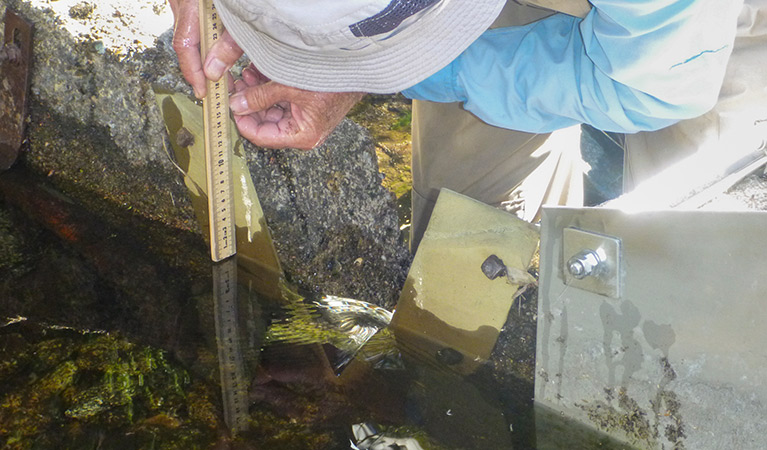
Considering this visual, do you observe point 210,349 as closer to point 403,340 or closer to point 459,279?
point 403,340

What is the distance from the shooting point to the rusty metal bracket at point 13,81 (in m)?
2.71

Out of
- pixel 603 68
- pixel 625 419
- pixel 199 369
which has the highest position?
pixel 603 68

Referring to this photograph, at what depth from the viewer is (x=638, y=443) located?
1828mm

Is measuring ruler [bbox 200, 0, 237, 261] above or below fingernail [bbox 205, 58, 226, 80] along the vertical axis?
below

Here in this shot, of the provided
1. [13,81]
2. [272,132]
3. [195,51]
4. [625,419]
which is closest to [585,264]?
[625,419]

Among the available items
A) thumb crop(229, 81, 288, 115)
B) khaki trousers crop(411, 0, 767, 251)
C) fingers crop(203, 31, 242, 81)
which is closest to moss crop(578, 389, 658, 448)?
khaki trousers crop(411, 0, 767, 251)

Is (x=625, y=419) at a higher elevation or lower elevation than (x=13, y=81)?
lower

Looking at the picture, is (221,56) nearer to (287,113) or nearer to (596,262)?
(287,113)

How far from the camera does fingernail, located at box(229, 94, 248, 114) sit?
209cm

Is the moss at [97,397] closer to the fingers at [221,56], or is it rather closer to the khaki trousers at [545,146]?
the fingers at [221,56]

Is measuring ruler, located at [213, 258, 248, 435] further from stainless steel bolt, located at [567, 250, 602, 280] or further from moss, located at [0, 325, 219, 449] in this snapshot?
stainless steel bolt, located at [567, 250, 602, 280]

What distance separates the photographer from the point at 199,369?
2.11 metres

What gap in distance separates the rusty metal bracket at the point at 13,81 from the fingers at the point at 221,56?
1.28m

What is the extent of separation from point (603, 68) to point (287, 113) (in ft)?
→ 3.51
